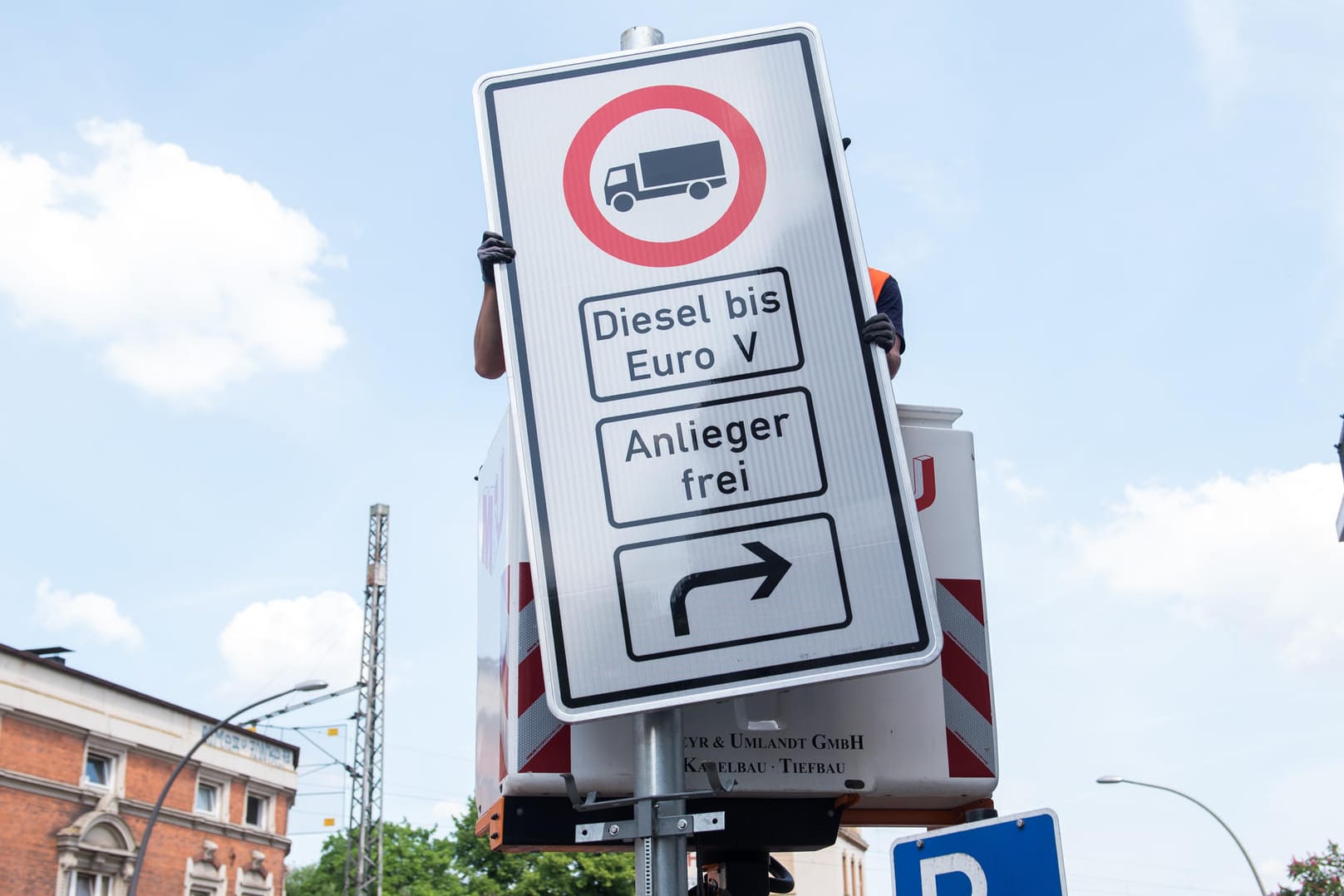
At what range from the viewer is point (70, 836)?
3184 cm

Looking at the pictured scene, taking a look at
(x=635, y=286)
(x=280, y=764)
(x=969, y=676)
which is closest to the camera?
(x=635, y=286)

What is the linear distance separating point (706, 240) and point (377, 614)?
47.1 metres

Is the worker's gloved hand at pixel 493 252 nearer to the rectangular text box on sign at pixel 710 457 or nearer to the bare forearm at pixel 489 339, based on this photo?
the bare forearm at pixel 489 339

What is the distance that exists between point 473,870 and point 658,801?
52.4m

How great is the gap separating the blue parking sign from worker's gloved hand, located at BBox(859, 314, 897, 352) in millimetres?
1097

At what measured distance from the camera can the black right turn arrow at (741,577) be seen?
265 centimetres

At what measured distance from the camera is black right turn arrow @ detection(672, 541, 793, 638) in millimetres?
2646

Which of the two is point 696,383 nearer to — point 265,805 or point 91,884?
point 91,884

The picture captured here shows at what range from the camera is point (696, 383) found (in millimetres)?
2807

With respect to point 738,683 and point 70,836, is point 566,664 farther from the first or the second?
point 70,836

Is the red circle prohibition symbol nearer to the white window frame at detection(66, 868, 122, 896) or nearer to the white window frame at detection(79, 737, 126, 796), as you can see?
the white window frame at detection(66, 868, 122, 896)

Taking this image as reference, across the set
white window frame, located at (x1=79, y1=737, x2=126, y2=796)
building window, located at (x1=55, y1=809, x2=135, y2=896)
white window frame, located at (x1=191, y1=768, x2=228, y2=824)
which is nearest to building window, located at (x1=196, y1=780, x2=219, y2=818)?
white window frame, located at (x1=191, y1=768, x2=228, y2=824)

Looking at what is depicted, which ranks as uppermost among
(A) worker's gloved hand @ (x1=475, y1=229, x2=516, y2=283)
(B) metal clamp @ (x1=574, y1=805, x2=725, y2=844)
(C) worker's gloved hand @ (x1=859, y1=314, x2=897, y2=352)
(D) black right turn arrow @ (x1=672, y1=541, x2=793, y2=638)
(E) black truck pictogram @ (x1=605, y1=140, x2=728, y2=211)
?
(E) black truck pictogram @ (x1=605, y1=140, x2=728, y2=211)

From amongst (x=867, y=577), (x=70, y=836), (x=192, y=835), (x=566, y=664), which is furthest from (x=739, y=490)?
(x=192, y=835)
